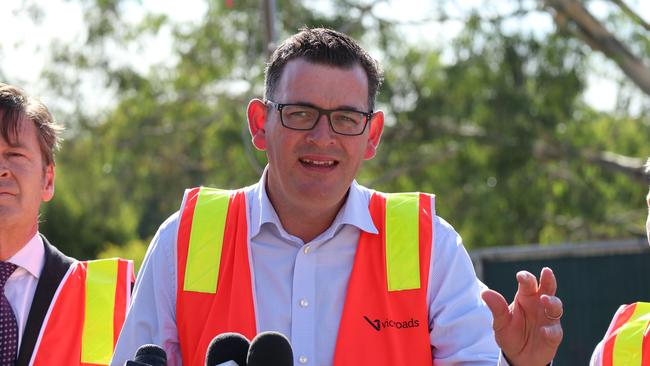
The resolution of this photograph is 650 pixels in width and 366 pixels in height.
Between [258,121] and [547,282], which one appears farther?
[258,121]

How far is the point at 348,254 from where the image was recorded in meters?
3.91

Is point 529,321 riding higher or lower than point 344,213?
lower

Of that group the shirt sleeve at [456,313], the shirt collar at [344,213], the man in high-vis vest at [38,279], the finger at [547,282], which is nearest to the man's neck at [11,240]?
the man in high-vis vest at [38,279]

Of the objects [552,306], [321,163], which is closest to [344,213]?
[321,163]

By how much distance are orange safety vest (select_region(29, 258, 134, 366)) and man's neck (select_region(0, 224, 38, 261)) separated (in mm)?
227

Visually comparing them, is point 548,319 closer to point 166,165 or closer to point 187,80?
point 187,80

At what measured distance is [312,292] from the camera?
3.79m

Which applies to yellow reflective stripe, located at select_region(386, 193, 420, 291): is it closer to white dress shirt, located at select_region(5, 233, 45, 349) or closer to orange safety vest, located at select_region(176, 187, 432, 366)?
orange safety vest, located at select_region(176, 187, 432, 366)

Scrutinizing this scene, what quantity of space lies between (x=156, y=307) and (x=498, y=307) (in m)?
1.27

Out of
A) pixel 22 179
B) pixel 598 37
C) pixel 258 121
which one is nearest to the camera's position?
pixel 258 121

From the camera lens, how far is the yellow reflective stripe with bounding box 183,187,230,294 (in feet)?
12.6

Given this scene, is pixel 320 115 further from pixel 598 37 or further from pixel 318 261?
pixel 598 37

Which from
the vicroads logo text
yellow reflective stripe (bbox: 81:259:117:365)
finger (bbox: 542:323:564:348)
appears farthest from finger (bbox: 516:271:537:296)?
yellow reflective stripe (bbox: 81:259:117:365)

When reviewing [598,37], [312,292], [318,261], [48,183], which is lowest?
[312,292]
